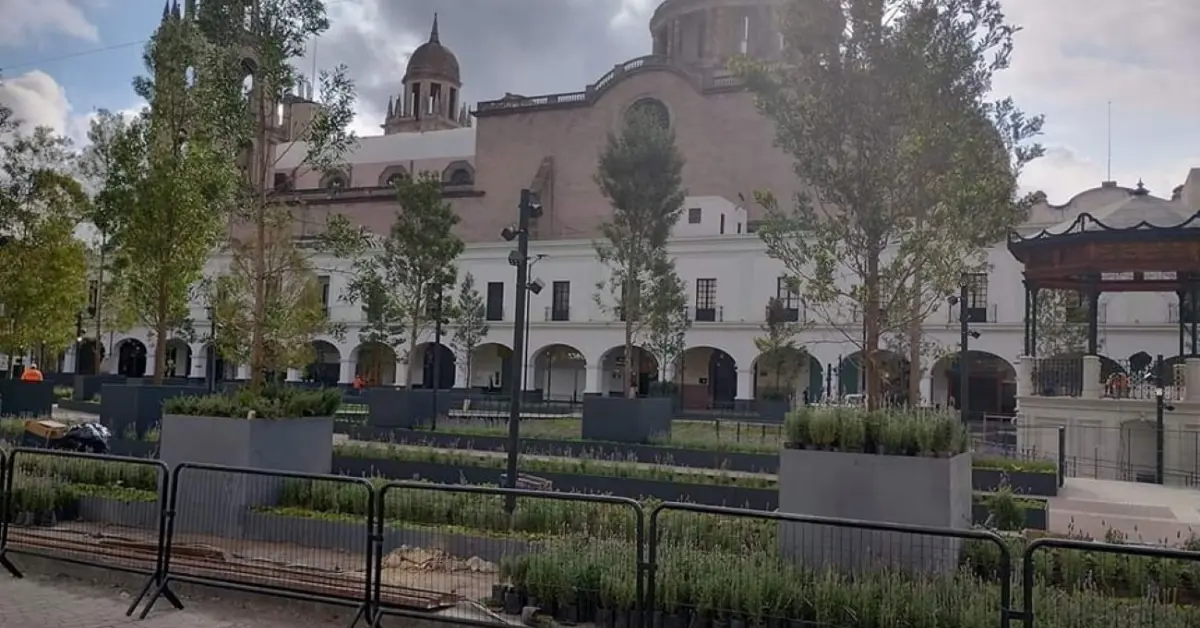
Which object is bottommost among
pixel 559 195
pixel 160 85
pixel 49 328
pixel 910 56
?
pixel 49 328

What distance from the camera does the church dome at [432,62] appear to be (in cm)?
8431

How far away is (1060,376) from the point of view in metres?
21.8

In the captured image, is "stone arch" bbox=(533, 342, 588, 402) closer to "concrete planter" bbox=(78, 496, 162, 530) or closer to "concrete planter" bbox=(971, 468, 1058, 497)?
"concrete planter" bbox=(971, 468, 1058, 497)

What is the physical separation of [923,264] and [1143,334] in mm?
30262

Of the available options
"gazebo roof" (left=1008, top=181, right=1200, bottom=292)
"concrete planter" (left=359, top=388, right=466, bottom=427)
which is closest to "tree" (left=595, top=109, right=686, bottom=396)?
"concrete planter" (left=359, top=388, right=466, bottom=427)

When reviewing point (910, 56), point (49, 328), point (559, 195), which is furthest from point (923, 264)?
point (559, 195)

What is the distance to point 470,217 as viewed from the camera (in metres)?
58.6

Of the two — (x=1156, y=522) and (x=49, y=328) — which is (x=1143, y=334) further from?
(x=49, y=328)

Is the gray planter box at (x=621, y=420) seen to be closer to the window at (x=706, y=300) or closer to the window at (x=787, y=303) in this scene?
the window at (x=787, y=303)

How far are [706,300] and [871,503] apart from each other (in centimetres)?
3563

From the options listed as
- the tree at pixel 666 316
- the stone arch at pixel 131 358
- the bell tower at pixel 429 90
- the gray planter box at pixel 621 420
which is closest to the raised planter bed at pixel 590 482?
the gray planter box at pixel 621 420

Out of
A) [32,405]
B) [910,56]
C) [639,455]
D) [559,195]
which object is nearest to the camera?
[910,56]

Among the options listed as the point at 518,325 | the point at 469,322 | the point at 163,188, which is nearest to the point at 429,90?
the point at 469,322

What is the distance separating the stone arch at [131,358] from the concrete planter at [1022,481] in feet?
173
